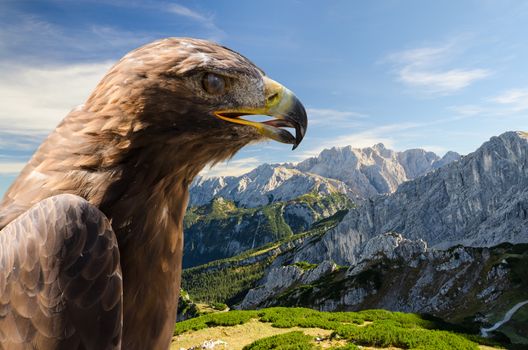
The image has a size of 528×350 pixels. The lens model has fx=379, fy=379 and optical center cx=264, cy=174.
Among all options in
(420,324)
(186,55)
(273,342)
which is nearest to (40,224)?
(186,55)

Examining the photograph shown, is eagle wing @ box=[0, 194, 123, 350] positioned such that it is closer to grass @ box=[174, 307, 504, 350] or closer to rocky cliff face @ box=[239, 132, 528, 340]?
grass @ box=[174, 307, 504, 350]

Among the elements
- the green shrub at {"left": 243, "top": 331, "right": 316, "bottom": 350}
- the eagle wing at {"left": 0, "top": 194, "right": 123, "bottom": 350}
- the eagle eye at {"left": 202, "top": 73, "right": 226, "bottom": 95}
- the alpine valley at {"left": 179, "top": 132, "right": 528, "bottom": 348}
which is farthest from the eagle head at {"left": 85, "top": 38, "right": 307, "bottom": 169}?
the alpine valley at {"left": 179, "top": 132, "right": 528, "bottom": 348}

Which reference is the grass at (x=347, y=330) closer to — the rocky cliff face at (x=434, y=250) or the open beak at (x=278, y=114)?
the open beak at (x=278, y=114)

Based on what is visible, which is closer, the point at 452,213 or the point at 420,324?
the point at 420,324

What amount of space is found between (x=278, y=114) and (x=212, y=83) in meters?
0.67

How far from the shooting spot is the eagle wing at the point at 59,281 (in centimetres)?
227

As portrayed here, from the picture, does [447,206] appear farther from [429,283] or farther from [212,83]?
[212,83]

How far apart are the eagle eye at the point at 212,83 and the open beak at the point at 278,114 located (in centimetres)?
19

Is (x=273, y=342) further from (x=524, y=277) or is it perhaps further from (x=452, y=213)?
(x=452, y=213)

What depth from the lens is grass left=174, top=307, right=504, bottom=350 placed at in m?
14.0

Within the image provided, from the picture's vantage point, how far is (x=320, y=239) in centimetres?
17338

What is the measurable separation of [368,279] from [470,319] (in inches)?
952

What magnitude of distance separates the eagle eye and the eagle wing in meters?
1.22

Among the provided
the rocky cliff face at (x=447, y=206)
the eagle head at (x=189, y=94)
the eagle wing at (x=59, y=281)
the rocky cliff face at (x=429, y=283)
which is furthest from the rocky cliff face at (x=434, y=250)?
the eagle wing at (x=59, y=281)
